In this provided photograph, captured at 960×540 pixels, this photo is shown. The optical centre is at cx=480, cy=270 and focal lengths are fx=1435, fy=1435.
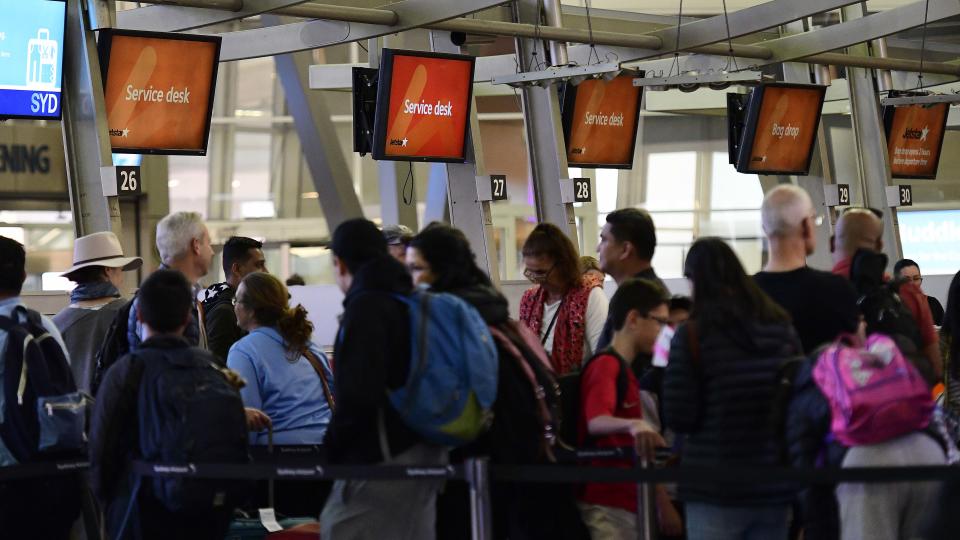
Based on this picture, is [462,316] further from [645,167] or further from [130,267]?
[645,167]

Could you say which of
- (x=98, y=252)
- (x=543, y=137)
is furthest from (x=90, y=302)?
(x=543, y=137)

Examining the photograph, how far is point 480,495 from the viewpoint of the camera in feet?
14.8

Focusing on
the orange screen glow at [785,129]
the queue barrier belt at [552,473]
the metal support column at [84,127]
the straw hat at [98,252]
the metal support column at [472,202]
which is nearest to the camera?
the queue barrier belt at [552,473]

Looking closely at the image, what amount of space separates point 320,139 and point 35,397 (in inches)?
557

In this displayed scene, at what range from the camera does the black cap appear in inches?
173

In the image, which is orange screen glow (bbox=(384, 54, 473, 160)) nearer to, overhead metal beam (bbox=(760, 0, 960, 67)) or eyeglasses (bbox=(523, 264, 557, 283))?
overhead metal beam (bbox=(760, 0, 960, 67))

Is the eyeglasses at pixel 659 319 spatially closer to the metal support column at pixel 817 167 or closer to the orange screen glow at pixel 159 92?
the orange screen glow at pixel 159 92

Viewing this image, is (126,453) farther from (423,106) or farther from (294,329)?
(423,106)

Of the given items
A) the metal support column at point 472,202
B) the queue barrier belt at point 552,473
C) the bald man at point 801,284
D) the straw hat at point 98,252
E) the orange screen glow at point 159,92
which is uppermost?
the orange screen glow at point 159,92

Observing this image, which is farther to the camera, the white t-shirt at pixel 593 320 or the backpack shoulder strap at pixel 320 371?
the white t-shirt at pixel 593 320

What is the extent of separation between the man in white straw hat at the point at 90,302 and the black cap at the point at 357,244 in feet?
6.22

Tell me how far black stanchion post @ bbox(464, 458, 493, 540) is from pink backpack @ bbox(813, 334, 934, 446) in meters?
1.06

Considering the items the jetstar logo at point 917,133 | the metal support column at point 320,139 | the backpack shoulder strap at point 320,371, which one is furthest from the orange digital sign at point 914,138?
the backpack shoulder strap at point 320,371

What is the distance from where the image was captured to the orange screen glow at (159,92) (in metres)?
9.23
